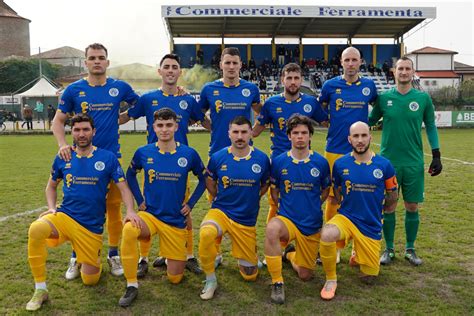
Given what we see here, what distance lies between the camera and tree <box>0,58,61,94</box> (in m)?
54.5

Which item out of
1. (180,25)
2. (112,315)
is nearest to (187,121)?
(112,315)

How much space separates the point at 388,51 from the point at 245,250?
32.3 metres

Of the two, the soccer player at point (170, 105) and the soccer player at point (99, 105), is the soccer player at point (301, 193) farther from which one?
the soccer player at point (99, 105)

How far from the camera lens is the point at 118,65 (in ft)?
150

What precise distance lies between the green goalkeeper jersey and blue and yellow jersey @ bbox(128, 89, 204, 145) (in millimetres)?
1987

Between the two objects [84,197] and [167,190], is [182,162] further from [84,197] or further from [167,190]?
[84,197]

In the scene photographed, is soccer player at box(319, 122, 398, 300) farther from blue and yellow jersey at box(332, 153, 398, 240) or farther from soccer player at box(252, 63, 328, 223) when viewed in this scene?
soccer player at box(252, 63, 328, 223)

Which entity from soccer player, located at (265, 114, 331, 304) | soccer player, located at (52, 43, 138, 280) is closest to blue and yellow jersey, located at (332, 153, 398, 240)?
soccer player, located at (265, 114, 331, 304)

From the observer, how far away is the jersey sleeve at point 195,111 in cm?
461

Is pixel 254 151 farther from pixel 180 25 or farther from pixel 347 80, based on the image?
pixel 180 25

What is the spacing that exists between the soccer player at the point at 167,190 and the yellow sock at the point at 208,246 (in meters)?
0.27

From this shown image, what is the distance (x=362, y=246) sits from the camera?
4008 mm

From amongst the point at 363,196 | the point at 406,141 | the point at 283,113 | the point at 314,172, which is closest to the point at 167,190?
the point at 314,172

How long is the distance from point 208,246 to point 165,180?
2.30 ft
